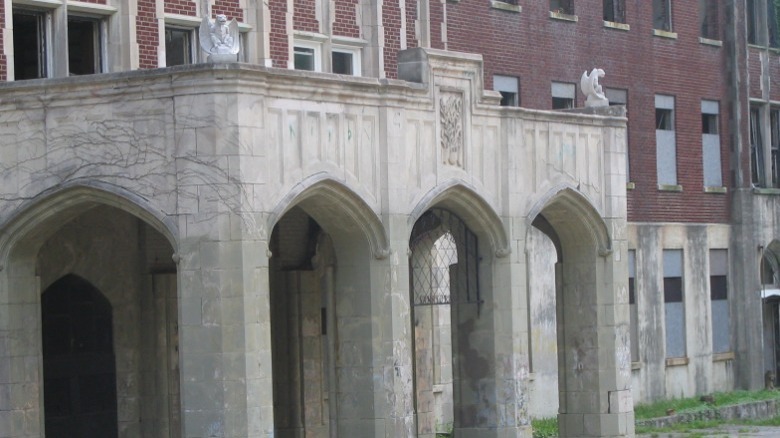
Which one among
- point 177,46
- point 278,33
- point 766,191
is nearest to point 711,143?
point 766,191

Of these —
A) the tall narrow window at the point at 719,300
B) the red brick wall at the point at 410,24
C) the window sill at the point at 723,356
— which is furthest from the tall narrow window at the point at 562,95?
the window sill at the point at 723,356

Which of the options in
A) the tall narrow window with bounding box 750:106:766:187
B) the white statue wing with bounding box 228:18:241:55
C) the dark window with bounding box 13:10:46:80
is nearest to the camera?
the white statue wing with bounding box 228:18:241:55

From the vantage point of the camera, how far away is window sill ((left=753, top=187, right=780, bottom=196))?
42.4 meters

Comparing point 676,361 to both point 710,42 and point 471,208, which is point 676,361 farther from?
point 471,208

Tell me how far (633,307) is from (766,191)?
590 centimetres

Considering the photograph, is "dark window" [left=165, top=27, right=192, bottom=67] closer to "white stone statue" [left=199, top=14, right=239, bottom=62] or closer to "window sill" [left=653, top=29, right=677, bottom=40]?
"white stone statue" [left=199, top=14, right=239, bottom=62]

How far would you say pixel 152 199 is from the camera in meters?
21.2

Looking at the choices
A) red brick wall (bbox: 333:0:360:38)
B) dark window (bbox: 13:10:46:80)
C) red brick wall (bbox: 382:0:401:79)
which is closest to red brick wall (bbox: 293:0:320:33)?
red brick wall (bbox: 333:0:360:38)

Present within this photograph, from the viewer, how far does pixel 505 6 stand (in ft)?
115

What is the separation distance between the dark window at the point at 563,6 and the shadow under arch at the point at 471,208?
489 inches

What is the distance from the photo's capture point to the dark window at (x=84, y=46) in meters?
25.5

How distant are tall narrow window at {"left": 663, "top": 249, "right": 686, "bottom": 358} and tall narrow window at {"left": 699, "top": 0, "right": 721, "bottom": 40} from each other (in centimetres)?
519

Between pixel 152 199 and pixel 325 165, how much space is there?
87.4 inches

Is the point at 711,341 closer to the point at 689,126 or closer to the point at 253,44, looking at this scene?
the point at 689,126
